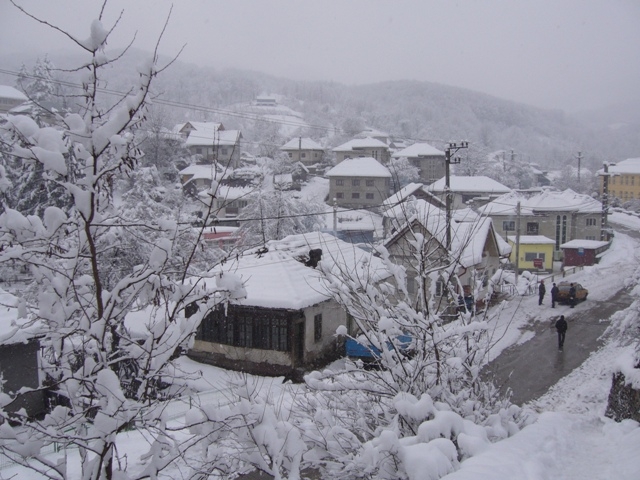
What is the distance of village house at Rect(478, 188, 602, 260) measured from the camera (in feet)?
129

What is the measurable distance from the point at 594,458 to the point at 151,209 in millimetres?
17631

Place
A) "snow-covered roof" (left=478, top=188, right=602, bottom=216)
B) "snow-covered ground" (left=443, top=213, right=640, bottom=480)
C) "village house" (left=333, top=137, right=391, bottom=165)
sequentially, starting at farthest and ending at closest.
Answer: "village house" (left=333, top=137, right=391, bottom=165), "snow-covered roof" (left=478, top=188, right=602, bottom=216), "snow-covered ground" (left=443, top=213, right=640, bottom=480)

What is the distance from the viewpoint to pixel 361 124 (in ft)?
346


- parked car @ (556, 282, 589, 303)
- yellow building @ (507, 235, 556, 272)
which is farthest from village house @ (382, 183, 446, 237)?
parked car @ (556, 282, 589, 303)

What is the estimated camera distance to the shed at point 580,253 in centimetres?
3588

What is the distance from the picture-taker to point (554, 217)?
39656 millimetres

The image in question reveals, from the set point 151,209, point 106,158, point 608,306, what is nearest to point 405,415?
point 106,158

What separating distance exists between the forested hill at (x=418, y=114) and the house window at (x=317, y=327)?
90317mm

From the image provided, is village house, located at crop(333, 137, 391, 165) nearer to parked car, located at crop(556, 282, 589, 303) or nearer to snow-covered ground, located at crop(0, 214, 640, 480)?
parked car, located at crop(556, 282, 589, 303)

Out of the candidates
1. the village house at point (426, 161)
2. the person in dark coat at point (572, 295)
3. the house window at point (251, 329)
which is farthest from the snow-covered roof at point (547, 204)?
the village house at point (426, 161)

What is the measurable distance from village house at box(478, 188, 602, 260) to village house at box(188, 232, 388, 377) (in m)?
26.5

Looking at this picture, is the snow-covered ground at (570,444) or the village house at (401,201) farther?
the village house at (401,201)

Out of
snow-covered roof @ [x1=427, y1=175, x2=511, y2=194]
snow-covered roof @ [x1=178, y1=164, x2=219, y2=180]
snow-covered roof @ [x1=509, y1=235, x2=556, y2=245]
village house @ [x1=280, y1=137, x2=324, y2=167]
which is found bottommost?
snow-covered roof @ [x1=509, y1=235, x2=556, y2=245]

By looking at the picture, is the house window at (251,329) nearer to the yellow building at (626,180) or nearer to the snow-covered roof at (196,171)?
the snow-covered roof at (196,171)
